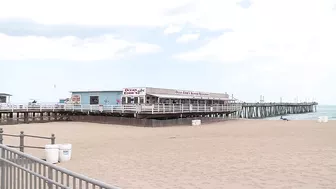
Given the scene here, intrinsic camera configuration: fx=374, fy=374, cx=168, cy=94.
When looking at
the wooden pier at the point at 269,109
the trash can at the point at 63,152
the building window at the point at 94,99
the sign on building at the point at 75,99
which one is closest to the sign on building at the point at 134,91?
the building window at the point at 94,99

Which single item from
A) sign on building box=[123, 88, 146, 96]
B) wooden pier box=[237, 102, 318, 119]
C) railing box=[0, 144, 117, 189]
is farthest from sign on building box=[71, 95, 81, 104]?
railing box=[0, 144, 117, 189]

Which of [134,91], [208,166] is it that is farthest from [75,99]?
[208,166]

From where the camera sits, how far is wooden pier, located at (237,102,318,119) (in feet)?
265

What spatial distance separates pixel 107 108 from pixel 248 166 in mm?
25308

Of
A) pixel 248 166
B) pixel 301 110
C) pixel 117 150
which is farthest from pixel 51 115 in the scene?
pixel 301 110

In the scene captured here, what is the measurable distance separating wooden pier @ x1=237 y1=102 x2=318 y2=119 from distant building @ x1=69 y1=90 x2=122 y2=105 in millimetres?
34040

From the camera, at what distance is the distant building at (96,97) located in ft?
128

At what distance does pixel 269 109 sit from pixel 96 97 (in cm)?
6629

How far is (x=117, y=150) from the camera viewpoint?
16250 mm

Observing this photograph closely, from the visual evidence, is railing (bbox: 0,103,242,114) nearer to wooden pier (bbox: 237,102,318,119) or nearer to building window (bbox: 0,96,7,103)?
building window (bbox: 0,96,7,103)

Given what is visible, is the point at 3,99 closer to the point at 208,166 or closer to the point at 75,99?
the point at 75,99

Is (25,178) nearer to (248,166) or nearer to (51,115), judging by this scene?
(248,166)

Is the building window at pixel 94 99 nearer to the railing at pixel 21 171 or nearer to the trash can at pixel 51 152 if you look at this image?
the trash can at pixel 51 152

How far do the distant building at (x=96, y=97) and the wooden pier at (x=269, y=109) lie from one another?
3404cm
